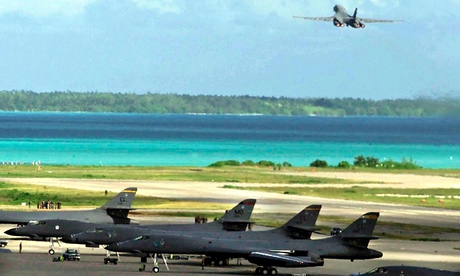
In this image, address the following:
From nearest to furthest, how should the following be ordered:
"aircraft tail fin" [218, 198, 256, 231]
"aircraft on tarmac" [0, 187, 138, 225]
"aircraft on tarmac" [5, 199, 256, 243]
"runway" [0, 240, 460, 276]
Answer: "runway" [0, 240, 460, 276], "aircraft on tarmac" [5, 199, 256, 243], "aircraft tail fin" [218, 198, 256, 231], "aircraft on tarmac" [0, 187, 138, 225]

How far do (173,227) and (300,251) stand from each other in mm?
13591

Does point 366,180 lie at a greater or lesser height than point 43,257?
greater

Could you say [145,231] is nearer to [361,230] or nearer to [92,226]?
[92,226]

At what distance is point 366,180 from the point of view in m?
186

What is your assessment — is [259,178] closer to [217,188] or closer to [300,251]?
[217,188]

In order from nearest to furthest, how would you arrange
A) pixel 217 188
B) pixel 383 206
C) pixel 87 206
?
1. pixel 87 206
2. pixel 383 206
3. pixel 217 188

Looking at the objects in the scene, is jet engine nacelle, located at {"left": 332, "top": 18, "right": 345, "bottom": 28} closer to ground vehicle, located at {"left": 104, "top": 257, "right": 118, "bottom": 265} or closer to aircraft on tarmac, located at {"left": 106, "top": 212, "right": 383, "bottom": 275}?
aircraft on tarmac, located at {"left": 106, "top": 212, "right": 383, "bottom": 275}

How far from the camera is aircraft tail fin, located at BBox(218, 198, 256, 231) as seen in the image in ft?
291

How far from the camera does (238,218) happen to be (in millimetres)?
89125

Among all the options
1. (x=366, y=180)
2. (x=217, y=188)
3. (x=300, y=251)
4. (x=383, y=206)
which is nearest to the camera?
(x=300, y=251)

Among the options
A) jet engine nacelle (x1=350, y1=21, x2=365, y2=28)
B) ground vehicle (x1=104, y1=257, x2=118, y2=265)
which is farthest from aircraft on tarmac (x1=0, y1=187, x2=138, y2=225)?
jet engine nacelle (x1=350, y1=21, x2=365, y2=28)

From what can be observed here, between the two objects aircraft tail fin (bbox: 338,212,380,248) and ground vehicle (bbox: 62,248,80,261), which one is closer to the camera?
aircraft tail fin (bbox: 338,212,380,248)

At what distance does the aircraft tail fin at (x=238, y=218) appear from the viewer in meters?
88.8

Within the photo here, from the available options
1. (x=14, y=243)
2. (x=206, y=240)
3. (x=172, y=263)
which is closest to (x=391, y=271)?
(x=206, y=240)
